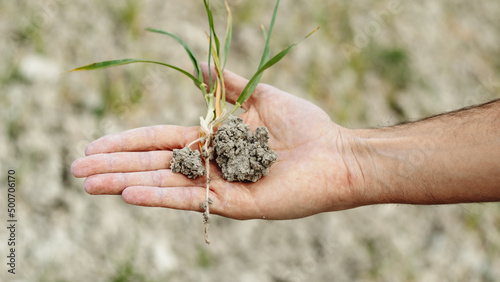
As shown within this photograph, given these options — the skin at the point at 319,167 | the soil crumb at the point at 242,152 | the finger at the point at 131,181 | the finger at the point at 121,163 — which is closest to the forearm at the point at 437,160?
the skin at the point at 319,167

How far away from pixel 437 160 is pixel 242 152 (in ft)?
2.62

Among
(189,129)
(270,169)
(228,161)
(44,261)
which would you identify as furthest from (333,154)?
(44,261)

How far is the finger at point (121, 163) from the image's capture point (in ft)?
5.64

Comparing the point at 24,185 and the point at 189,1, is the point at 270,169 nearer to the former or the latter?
the point at 24,185

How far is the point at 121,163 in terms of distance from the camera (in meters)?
1.79

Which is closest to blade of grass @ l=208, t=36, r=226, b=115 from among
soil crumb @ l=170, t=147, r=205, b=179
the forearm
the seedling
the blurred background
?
the seedling

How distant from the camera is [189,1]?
11.0 ft

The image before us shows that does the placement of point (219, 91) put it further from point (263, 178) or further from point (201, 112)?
point (201, 112)

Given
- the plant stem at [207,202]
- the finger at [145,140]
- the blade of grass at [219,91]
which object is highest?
the blade of grass at [219,91]

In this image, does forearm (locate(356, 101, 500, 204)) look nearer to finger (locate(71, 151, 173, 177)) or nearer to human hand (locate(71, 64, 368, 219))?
human hand (locate(71, 64, 368, 219))

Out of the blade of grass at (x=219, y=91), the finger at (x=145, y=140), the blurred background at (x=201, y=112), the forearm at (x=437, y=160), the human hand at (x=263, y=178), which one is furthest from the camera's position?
the blurred background at (x=201, y=112)

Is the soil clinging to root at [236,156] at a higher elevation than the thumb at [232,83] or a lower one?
lower

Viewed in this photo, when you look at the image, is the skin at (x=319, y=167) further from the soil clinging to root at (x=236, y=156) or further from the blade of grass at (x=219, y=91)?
the blade of grass at (x=219, y=91)

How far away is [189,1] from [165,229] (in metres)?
1.83
